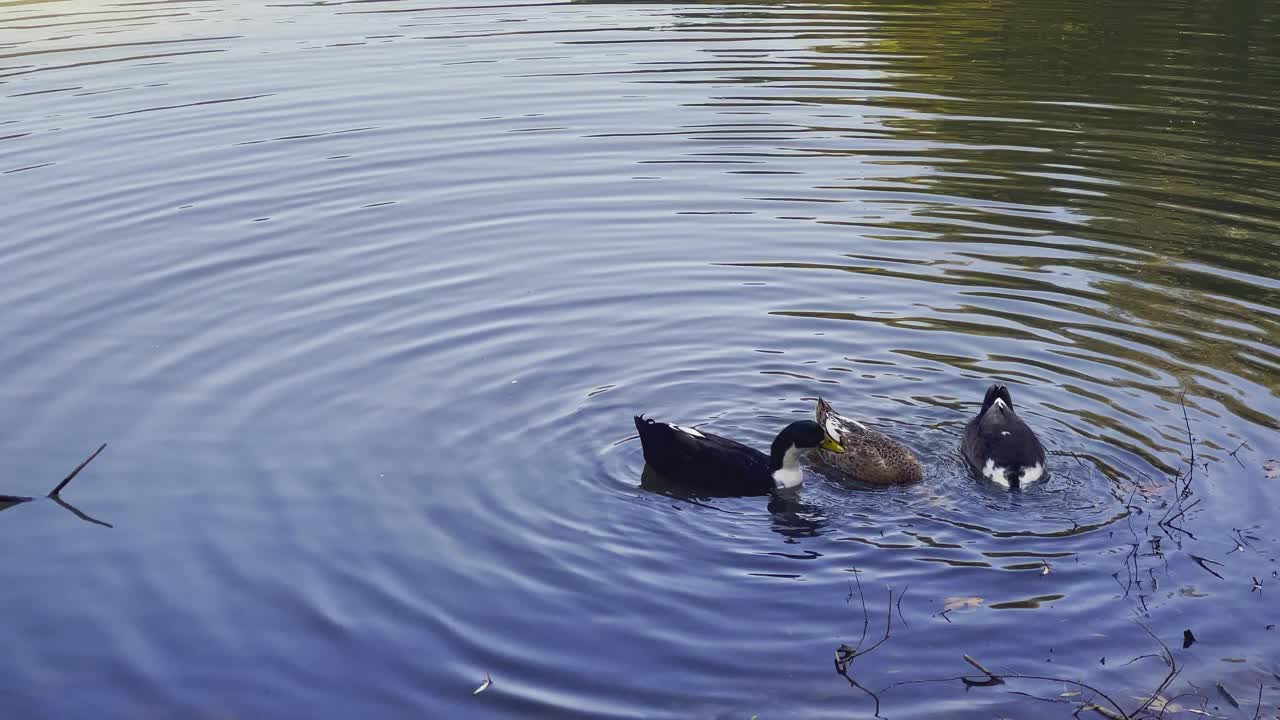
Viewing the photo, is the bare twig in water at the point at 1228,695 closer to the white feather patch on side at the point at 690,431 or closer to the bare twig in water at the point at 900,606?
the bare twig in water at the point at 900,606

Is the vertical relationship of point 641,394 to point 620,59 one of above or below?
below

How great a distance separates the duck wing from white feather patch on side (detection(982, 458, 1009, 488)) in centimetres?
164

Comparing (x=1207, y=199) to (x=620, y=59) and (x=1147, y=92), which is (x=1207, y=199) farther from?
(x=620, y=59)

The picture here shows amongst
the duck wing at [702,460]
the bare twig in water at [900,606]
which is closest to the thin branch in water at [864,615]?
the bare twig in water at [900,606]

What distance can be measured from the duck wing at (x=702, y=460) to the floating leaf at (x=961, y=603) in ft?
7.20

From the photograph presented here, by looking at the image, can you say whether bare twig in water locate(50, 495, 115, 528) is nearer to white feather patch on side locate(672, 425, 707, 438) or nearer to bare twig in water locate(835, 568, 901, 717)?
A: white feather patch on side locate(672, 425, 707, 438)

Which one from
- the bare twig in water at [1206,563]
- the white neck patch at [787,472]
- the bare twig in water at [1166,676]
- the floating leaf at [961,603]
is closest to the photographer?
the bare twig in water at [1166,676]

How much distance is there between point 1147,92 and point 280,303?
1489 centimetres

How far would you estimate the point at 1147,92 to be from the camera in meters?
21.0

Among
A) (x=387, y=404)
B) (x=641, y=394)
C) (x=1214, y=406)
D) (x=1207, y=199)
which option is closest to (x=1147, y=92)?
(x=1207, y=199)

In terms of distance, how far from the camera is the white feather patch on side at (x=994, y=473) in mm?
9516

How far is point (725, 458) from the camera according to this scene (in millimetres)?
9875

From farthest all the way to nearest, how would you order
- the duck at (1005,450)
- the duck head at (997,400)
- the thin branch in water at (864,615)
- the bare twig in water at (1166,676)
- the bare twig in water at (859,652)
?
the duck head at (997,400) < the duck at (1005,450) < the thin branch in water at (864,615) < the bare twig in water at (859,652) < the bare twig in water at (1166,676)

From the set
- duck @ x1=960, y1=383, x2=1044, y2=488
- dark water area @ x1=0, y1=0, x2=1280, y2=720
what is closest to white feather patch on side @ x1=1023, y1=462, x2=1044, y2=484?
duck @ x1=960, y1=383, x2=1044, y2=488
